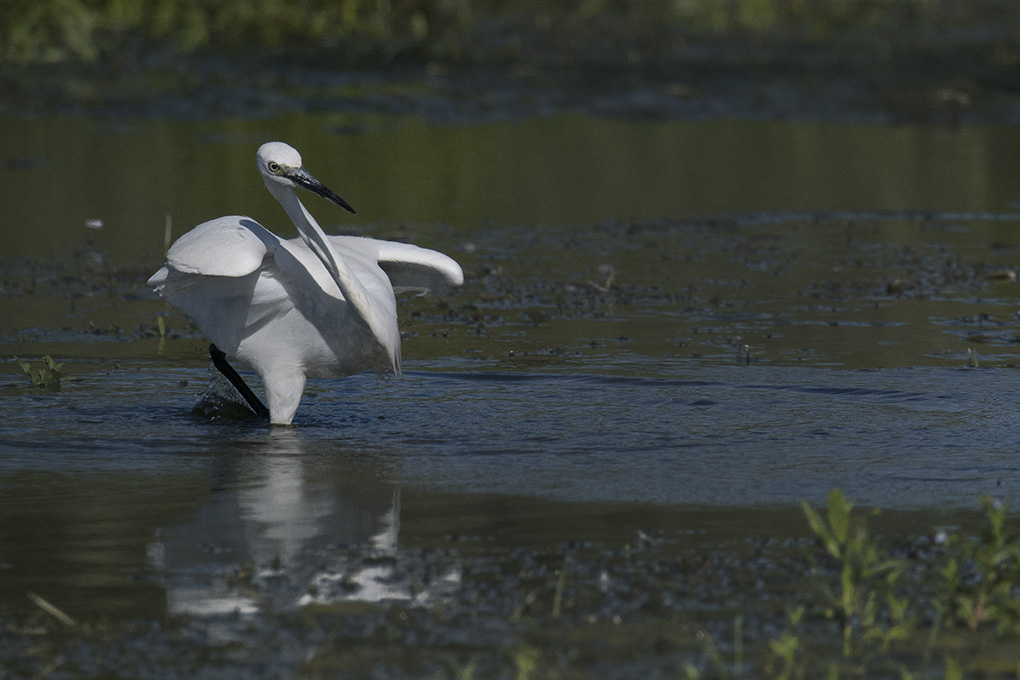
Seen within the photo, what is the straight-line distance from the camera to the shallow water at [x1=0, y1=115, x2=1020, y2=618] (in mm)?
5195

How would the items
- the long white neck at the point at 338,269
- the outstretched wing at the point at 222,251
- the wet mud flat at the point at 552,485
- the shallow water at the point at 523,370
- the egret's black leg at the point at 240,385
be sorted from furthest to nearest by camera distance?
the egret's black leg at the point at 240,385, the long white neck at the point at 338,269, the outstretched wing at the point at 222,251, the shallow water at the point at 523,370, the wet mud flat at the point at 552,485

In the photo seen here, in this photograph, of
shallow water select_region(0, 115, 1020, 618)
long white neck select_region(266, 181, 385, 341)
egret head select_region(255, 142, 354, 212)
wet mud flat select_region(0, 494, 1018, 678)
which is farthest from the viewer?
egret head select_region(255, 142, 354, 212)

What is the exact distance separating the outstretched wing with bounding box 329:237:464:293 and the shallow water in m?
0.46

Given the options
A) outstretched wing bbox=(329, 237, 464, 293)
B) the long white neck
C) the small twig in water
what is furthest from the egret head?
the small twig in water

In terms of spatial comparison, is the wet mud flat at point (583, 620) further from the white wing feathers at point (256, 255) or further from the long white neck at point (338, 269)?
the white wing feathers at point (256, 255)

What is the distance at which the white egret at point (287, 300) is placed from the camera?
21.2 feet

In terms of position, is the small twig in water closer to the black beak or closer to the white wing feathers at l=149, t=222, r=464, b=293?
the white wing feathers at l=149, t=222, r=464, b=293

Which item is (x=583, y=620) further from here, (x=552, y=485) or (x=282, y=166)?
(x=282, y=166)

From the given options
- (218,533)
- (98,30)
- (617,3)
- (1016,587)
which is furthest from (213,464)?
(617,3)

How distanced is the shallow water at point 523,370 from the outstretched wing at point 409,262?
1.50 feet

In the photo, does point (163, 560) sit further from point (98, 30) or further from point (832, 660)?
point (98, 30)

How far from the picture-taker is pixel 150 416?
6.86 metres

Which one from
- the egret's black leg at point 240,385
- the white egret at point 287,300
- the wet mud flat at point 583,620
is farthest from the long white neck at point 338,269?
the wet mud flat at point 583,620

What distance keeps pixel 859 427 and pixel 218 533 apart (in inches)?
113
